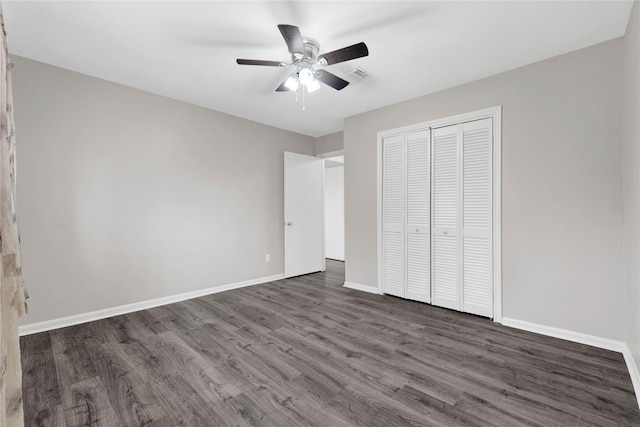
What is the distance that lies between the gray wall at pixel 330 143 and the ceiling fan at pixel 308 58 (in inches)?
97.2

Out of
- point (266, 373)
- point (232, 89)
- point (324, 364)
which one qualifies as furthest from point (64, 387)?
point (232, 89)

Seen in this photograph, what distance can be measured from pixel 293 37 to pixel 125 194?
2.69 m

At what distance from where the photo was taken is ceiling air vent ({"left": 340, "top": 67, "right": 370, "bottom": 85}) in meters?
2.80

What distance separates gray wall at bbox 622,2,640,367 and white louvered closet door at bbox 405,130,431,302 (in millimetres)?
1675

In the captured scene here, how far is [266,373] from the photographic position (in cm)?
208

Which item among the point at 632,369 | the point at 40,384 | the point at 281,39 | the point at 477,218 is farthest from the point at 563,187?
the point at 40,384

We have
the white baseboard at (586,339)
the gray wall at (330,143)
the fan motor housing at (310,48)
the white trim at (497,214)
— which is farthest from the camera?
the gray wall at (330,143)

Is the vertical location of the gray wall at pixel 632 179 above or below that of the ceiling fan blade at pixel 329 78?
below

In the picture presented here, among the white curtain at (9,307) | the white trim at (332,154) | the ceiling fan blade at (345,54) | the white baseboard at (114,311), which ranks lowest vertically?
the white baseboard at (114,311)

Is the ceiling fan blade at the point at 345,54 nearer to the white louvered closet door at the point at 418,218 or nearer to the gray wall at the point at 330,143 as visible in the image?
the white louvered closet door at the point at 418,218

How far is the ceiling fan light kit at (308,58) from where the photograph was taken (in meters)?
1.98

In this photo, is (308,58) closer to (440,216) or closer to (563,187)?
(440,216)

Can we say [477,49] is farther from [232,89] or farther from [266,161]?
[266,161]

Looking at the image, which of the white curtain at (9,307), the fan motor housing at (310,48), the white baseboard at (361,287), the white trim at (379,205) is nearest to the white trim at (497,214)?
the white trim at (379,205)
